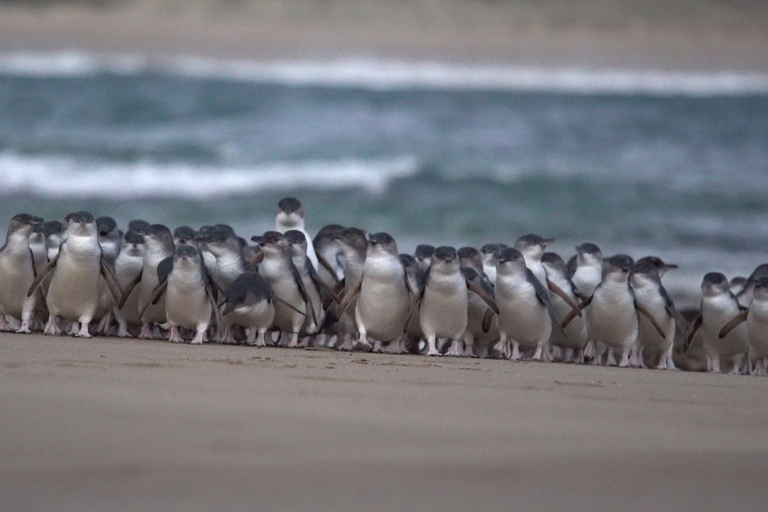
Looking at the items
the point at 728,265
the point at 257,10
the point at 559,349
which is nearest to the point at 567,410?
the point at 559,349

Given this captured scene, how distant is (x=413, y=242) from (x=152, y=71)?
1412cm

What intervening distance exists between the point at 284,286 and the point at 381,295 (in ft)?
2.10

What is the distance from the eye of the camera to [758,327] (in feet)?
25.1

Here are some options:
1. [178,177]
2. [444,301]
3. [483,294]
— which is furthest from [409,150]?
[444,301]

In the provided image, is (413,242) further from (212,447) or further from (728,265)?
(212,447)

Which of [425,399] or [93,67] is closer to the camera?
[425,399]

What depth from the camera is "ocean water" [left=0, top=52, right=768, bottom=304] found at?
16641 millimetres

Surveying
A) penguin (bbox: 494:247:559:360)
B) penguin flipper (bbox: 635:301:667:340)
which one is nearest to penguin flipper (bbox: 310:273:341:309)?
penguin (bbox: 494:247:559:360)

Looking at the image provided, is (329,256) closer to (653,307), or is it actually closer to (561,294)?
(561,294)

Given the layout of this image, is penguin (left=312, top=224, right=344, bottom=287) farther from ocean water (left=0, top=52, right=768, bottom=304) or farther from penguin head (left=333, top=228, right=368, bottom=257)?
ocean water (left=0, top=52, right=768, bottom=304)

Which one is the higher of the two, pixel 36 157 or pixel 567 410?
pixel 36 157

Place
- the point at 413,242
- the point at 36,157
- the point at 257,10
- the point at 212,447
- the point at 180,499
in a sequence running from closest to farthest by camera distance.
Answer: the point at 180,499 < the point at 212,447 < the point at 413,242 < the point at 36,157 < the point at 257,10

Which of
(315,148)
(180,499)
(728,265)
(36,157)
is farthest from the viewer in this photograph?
(315,148)

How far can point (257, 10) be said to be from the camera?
3350cm
